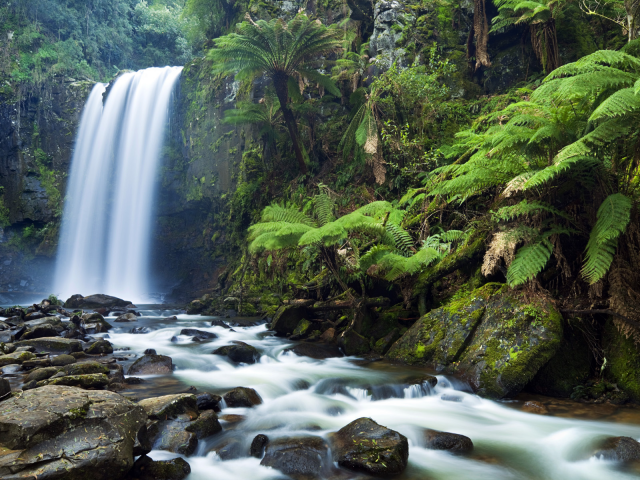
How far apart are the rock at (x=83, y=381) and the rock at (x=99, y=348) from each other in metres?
2.25

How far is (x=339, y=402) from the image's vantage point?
4473 mm

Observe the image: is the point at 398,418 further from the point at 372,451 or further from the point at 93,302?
the point at 93,302

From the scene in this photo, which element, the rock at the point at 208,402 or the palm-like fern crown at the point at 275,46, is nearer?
the rock at the point at 208,402

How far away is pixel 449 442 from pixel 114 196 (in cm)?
1904

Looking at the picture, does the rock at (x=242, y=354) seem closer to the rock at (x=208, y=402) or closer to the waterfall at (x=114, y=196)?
the rock at (x=208, y=402)

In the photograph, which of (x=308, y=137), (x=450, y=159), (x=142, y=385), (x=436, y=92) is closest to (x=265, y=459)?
(x=142, y=385)

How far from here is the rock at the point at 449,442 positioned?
3.37 m

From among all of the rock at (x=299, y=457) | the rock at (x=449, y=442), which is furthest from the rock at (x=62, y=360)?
the rock at (x=449, y=442)

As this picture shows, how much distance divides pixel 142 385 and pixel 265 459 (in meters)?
2.37

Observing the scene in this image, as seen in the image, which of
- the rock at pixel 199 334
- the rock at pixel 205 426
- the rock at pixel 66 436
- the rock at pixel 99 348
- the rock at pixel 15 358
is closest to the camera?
the rock at pixel 66 436

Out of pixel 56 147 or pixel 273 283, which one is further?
pixel 56 147

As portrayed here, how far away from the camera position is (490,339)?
4.50 meters

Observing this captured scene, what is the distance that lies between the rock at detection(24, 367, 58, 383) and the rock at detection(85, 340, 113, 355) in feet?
5.38

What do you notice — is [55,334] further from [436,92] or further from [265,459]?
[436,92]
